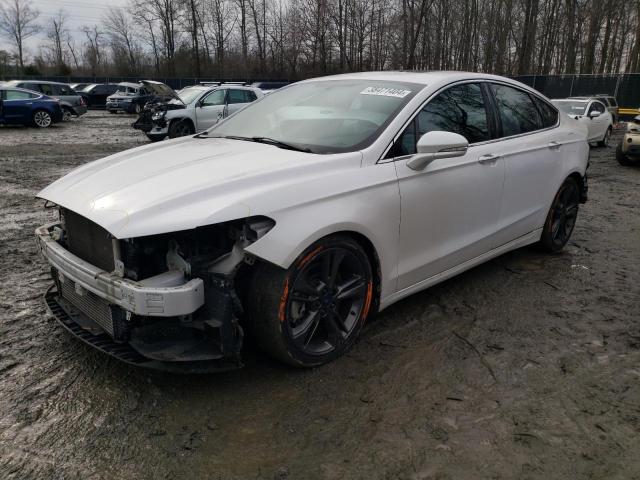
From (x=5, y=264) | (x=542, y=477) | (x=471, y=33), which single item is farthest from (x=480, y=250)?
(x=471, y=33)

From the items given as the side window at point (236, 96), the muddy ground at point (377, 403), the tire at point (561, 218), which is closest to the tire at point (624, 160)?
the tire at point (561, 218)

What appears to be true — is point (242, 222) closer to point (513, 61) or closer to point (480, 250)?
point (480, 250)

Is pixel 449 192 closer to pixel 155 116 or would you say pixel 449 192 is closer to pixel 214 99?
pixel 155 116

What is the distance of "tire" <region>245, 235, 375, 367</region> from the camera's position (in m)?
2.68

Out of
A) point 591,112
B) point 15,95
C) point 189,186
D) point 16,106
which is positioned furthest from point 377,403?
point 15,95

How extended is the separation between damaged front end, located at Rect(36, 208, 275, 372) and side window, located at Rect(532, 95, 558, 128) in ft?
10.8

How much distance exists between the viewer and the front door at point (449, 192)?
3.28 m

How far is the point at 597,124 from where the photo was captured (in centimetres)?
1541

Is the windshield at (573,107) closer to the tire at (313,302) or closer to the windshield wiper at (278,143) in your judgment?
the windshield wiper at (278,143)

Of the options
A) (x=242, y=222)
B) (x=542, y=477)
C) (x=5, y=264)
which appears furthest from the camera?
(x=5, y=264)

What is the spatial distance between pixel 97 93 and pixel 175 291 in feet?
115

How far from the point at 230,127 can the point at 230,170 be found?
132cm

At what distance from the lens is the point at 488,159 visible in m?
3.84

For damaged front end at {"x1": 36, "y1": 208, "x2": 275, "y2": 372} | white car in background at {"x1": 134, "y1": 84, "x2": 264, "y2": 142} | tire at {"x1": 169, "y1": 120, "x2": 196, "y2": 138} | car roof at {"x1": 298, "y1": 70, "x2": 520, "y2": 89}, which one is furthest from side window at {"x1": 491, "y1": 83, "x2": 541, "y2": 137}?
tire at {"x1": 169, "y1": 120, "x2": 196, "y2": 138}
